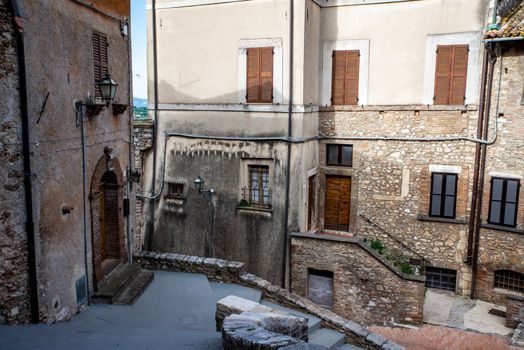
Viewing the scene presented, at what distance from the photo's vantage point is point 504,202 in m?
13.4

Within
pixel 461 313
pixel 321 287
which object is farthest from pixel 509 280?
pixel 321 287

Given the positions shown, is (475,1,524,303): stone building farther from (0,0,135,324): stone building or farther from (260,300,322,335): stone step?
(0,0,135,324): stone building

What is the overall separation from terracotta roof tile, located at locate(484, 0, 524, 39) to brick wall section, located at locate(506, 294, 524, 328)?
6.60 m

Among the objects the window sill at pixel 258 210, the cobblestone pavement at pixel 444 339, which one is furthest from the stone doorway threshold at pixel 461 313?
the window sill at pixel 258 210

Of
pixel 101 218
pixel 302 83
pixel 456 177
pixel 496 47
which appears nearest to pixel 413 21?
pixel 496 47

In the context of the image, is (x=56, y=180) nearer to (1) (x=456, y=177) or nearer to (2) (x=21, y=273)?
(2) (x=21, y=273)

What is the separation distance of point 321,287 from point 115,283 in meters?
6.60

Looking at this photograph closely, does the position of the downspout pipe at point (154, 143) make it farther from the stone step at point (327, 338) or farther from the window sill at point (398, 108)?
the stone step at point (327, 338)

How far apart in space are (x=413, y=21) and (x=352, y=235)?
6.74 meters

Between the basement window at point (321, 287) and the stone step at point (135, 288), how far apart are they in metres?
5.12

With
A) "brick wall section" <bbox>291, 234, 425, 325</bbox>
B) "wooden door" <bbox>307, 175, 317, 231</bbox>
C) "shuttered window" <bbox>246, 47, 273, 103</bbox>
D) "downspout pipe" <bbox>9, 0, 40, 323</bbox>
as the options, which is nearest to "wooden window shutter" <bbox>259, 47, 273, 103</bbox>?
"shuttered window" <bbox>246, 47, 273, 103</bbox>

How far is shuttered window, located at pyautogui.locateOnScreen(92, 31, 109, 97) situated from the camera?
941cm

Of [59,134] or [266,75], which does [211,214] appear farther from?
[59,134]

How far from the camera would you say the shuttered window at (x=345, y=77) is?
576 inches
